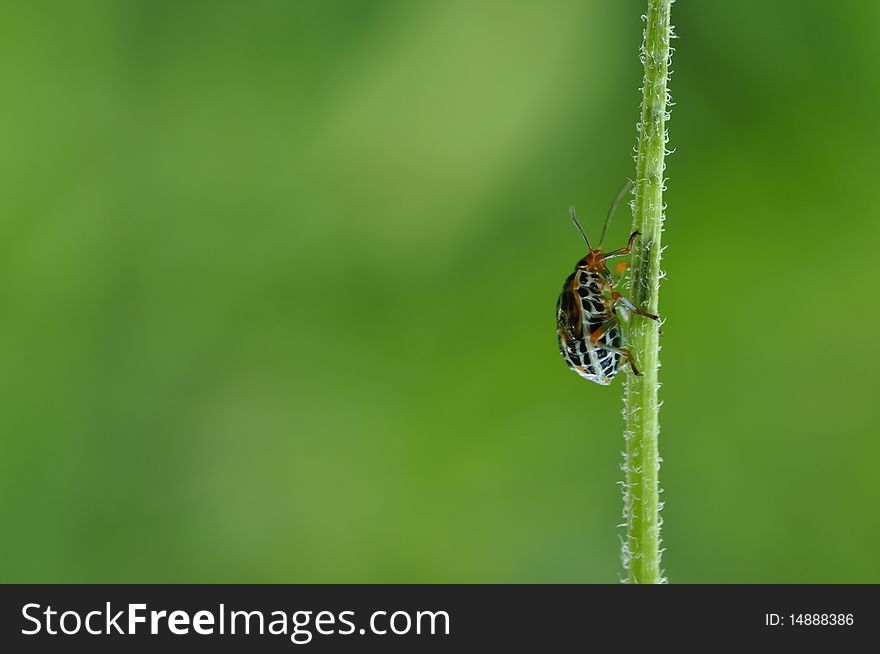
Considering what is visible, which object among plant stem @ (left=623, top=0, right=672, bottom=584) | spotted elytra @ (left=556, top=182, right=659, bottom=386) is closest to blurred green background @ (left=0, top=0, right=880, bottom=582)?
spotted elytra @ (left=556, top=182, right=659, bottom=386)

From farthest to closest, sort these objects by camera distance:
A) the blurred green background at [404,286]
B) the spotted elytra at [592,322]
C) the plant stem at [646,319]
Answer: the blurred green background at [404,286], the spotted elytra at [592,322], the plant stem at [646,319]

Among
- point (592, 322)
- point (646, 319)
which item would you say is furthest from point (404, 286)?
point (646, 319)

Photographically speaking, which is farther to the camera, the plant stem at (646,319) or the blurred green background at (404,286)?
the blurred green background at (404,286)

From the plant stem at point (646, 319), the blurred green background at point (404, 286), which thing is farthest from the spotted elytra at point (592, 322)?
the blurred green background at point (404, 286)

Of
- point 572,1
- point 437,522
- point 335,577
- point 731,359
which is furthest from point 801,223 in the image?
point 335,577

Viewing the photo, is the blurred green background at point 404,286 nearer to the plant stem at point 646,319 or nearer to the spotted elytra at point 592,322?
the spotted elytra at point 592,322

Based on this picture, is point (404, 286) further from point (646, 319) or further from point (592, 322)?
point (646, 319)

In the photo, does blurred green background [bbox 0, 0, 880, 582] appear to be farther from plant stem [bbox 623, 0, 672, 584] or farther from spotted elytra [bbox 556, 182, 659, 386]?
plant stem [bbox 623, 0, 672, 584]
